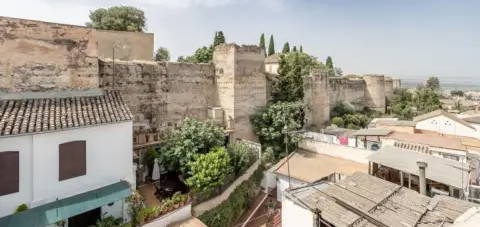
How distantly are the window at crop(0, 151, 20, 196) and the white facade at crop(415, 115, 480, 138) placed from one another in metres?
26.3

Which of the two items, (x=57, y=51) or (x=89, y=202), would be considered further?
(x=57, y=51)

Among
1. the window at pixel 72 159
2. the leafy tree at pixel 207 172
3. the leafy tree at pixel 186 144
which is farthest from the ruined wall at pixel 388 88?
the window at pixel 72 159

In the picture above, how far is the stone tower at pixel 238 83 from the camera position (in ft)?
54.7

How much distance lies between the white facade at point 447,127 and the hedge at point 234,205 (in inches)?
648

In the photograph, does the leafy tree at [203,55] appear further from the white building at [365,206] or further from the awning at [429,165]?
the white building at [365,206]

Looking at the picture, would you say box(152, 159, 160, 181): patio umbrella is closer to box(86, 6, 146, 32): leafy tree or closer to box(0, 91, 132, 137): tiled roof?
box(0, 91, 132, 137): tiled roof

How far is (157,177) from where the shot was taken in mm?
12734

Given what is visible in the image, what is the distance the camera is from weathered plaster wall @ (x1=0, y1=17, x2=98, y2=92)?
9404 mm

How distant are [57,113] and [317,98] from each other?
66.0 feet

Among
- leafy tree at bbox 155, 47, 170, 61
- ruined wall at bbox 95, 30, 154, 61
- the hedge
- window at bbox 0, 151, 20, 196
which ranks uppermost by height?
leafy tree at bbox 155, 47, 170, 61

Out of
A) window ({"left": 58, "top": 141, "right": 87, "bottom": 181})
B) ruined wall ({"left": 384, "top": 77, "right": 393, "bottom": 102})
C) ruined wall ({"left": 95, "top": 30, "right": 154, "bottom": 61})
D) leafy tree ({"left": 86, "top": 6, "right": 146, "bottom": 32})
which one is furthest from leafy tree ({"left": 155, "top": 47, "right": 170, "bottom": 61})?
ruined wall ({"left": 384, "top": 77, "right": 393, "bottom": 102})

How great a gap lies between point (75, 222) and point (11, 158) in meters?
2.95

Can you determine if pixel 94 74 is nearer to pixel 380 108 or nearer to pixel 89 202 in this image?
pixel 89 202

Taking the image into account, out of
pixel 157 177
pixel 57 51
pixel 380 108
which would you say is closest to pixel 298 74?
pixel 157 177
